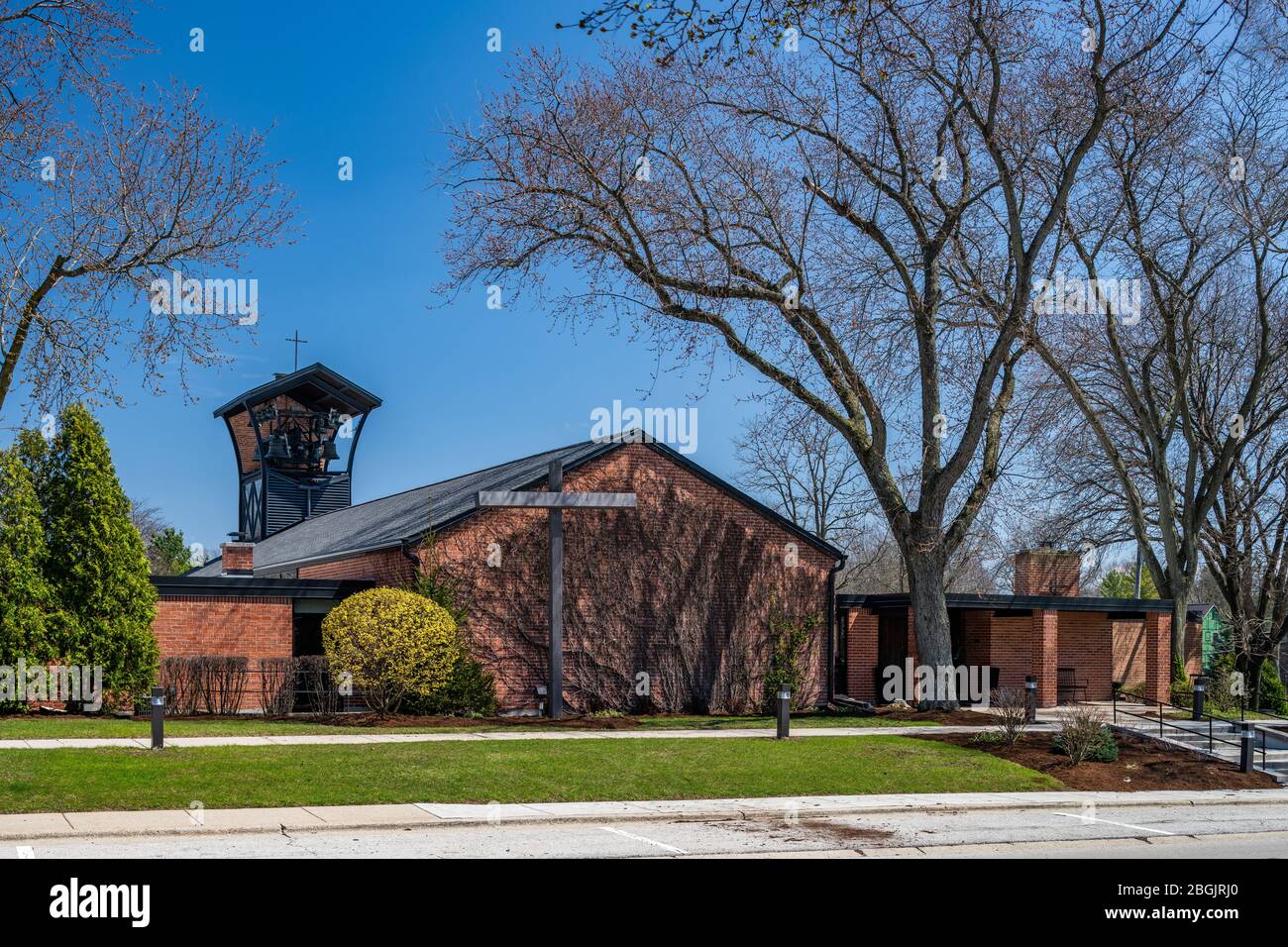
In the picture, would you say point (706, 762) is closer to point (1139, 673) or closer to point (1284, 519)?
point (1139, 673)

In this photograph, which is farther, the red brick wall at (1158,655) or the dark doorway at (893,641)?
the red brick wall at (1158,655)

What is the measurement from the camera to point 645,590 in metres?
27.9

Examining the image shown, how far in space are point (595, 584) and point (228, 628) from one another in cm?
785

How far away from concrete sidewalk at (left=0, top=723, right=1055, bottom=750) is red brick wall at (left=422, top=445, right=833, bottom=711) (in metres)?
4.98

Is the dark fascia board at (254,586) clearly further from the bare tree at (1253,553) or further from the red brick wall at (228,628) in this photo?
the bare tree at (1253,553)

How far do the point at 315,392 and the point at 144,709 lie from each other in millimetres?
17705

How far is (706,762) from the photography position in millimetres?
17203

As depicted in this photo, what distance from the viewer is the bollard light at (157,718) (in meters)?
16.1

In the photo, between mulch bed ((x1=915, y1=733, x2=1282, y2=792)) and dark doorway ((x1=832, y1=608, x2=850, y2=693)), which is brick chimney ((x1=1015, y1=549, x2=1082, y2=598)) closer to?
dark doorway ((x1=832, y1=608, x2=850, y2=693))

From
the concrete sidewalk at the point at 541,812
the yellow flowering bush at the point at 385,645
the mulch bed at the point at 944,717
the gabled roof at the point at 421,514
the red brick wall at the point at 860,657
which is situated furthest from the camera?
the red brick wall at the point at 860,657

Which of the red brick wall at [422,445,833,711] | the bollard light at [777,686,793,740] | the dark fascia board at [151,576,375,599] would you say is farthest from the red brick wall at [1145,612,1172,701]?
the dark fascia board at [151,576,375,599]

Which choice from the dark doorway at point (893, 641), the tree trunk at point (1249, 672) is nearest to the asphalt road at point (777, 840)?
the dark doorway at point (893, 641)

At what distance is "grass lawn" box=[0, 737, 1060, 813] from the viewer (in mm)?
13188

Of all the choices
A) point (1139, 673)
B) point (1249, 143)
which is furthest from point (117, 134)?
point (1139, 673)
